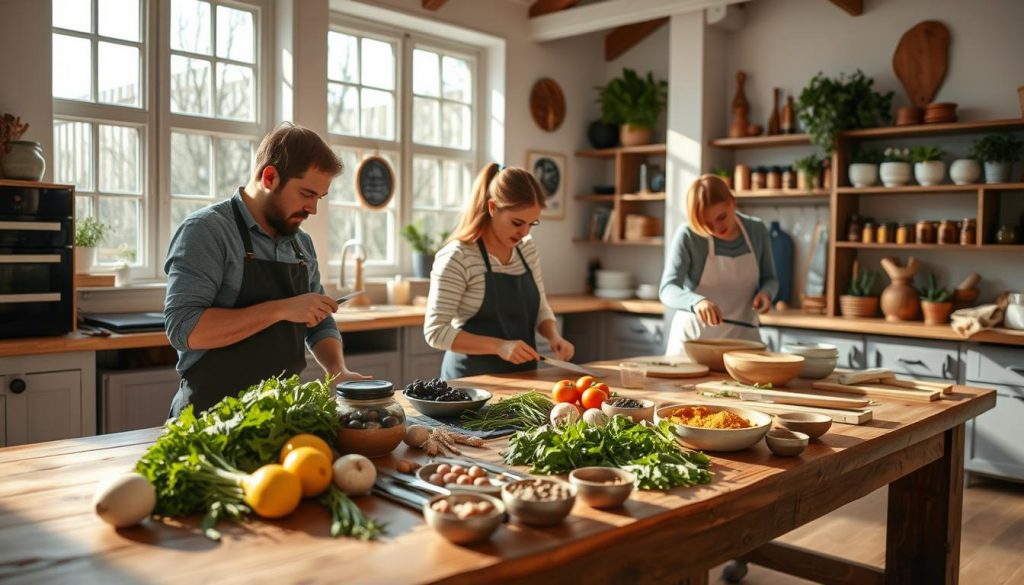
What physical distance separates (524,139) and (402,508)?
526 cm

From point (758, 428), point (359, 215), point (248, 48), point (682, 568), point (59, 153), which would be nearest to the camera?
point (682, 568)

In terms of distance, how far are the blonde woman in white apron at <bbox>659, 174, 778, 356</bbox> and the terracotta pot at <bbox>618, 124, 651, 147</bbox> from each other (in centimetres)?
251

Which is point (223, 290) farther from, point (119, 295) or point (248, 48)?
point (248, 48)

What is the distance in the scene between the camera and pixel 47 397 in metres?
3.71

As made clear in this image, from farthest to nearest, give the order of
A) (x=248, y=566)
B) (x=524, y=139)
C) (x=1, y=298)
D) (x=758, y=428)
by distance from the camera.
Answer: (x=524, y=139)
(x=1, y=298)
(x=758, y=428)
(x=248, y=566)

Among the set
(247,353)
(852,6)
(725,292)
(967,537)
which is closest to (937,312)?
(967,537)

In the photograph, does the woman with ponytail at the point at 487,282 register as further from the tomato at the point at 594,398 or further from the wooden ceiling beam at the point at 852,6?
the wooden ceiling beam at the point at 852,6

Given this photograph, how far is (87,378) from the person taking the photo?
3.81 m

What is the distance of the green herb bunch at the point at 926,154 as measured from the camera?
17.3 feet

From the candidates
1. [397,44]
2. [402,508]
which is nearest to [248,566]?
[402,508]

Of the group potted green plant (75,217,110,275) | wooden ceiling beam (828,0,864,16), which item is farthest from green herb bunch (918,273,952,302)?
potted green plant (75,217,110,275)

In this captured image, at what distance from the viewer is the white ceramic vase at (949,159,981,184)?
16.9ft

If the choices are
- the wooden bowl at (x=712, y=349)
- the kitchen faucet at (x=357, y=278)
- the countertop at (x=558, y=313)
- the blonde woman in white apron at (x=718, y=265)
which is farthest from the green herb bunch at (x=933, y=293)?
the kitchen faucet at (x=357, y=278)

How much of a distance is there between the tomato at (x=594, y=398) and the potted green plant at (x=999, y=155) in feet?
12.5
